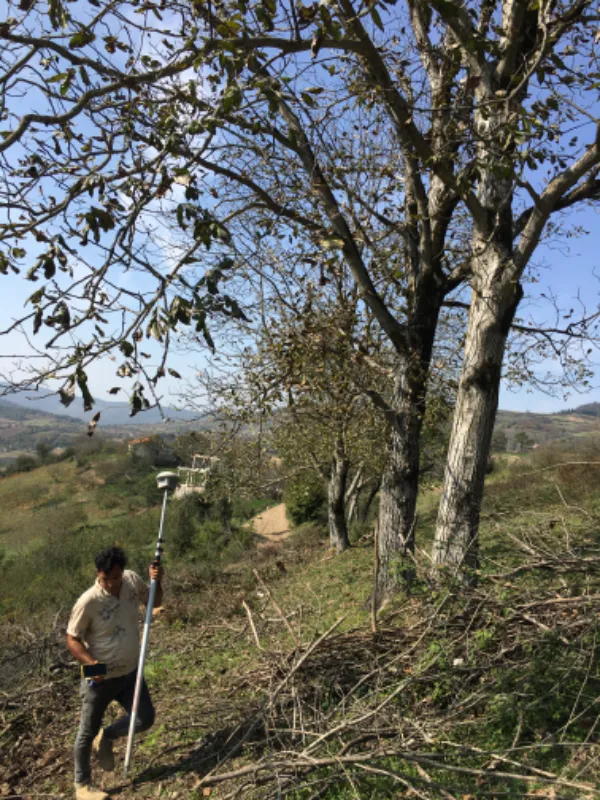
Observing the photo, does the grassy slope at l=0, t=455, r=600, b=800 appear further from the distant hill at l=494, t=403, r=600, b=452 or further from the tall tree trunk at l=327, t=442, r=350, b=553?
the distant hill at l=494, t=403, r=600, b=452

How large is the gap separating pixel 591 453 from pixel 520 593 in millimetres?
17872

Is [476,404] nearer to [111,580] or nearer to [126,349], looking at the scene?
[126,349]

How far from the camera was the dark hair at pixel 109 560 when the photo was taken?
4.61 m

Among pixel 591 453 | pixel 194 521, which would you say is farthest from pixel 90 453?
pixel 591 453

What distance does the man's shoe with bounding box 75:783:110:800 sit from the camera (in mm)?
4324

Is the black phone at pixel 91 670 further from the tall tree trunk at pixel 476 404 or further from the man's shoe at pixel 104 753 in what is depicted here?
the tall tree trunk at pixel 476 404

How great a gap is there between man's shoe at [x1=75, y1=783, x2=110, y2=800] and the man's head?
→ 1429mm

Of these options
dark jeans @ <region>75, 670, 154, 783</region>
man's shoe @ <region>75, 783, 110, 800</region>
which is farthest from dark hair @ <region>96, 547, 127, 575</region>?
man's shoe @ <region>75, 783, 110, 800</region>

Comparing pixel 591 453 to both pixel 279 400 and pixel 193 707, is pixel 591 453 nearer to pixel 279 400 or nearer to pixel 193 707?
pixel 279 400

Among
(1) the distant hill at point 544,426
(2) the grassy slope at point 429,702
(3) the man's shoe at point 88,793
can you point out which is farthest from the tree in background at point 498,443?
(3) the man's shoe at point 88,793

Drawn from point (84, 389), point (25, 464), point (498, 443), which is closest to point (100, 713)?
point (84, 389)

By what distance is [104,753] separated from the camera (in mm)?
4637

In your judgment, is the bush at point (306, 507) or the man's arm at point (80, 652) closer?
the man's arm at point (80, 652)

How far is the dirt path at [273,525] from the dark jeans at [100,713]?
22.3m
